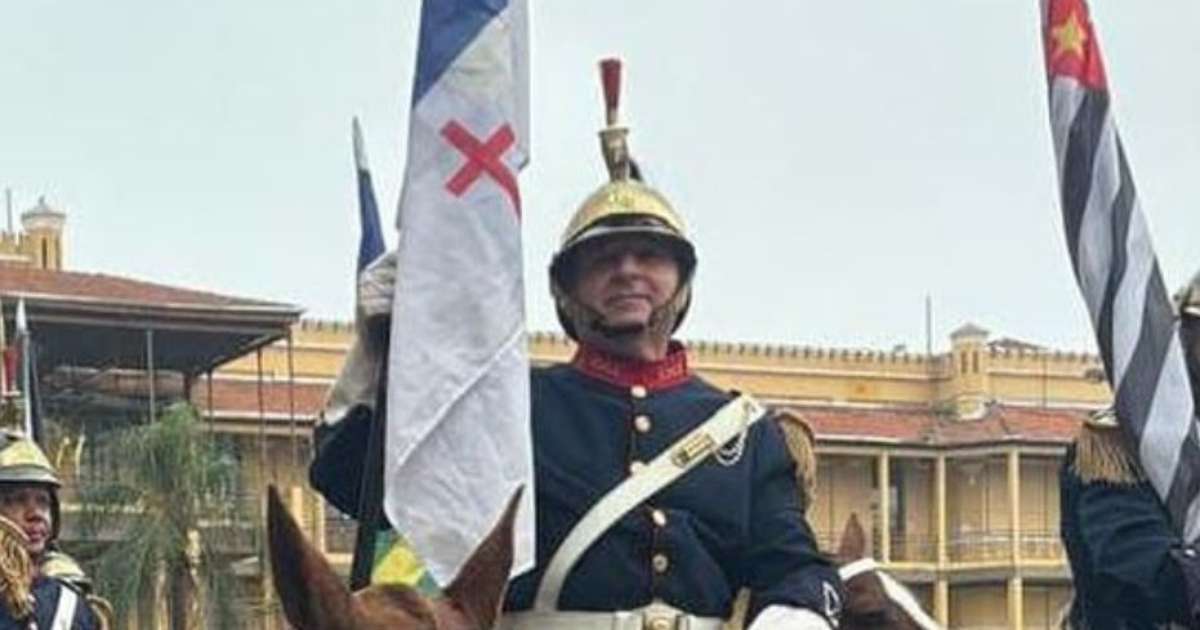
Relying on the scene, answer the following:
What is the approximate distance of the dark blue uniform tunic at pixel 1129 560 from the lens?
6.80 meters

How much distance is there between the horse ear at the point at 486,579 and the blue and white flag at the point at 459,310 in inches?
16.8

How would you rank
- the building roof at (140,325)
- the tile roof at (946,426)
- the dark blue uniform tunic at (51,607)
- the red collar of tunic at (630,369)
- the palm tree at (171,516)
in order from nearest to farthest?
the red collar of tunic at (630,369) → the dark blue uniform tunic at (51,607) → the palm tree at (171,516) → the building roof at (140,325) → the tile roof at (946,426)

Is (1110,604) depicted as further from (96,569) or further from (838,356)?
(838,356)

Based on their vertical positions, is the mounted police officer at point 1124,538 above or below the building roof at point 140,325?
below

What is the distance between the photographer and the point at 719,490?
6500 millimetres

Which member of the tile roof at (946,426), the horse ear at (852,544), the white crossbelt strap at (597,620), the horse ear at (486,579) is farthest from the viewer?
the tile roof at (946,426)

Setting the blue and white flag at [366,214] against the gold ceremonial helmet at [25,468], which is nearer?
the blue and white flag at [366,214]

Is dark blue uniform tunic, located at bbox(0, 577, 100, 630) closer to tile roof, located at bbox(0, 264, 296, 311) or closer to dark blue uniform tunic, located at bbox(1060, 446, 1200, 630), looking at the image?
dark blue uniform tunic, located at bbox(1060, 446, 1200, 630)

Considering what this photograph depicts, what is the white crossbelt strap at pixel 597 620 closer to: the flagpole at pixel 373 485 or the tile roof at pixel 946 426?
the flagpole at pixel 373 485

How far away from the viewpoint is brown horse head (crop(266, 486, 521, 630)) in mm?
4762

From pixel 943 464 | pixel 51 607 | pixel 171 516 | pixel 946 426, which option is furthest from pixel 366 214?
pixel 946 426

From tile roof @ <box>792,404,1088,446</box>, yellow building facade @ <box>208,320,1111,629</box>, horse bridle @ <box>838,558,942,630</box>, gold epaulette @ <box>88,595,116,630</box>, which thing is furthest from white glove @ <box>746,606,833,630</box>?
tile roof @ <box>792,404,1088,446</box>

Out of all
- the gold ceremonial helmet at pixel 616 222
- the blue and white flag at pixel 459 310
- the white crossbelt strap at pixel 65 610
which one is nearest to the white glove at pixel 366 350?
the blue and white flag at pixel 459 310

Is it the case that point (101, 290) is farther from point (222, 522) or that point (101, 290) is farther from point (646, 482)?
point (646, 482)
